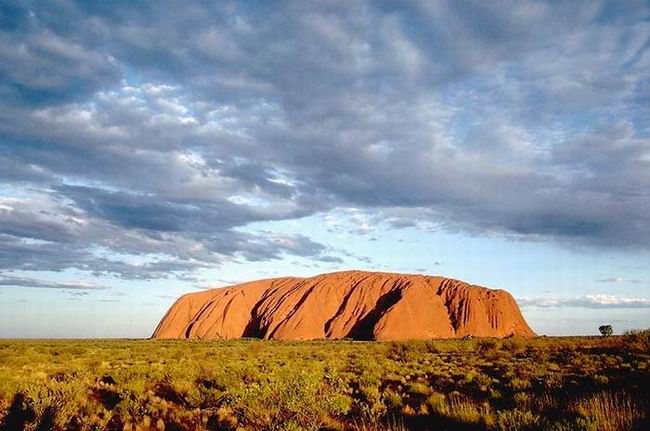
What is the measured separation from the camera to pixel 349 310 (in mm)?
69125

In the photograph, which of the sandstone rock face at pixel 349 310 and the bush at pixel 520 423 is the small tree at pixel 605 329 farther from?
Answer: the bush at pixel 520 423

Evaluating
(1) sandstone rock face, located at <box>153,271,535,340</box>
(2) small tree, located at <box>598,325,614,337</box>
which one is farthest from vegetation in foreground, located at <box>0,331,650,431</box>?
(2) small tree, located at <box>598,325,614,337</box>

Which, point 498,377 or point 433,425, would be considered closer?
point 433,425

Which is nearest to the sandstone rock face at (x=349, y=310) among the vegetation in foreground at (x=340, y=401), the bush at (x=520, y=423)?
the vegetation in foreground at (x=340, y=401)

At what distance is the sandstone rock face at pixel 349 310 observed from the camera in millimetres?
64312

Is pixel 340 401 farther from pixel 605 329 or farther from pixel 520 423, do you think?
pixel 605 329

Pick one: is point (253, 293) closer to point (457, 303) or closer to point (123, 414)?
point (457, 303)

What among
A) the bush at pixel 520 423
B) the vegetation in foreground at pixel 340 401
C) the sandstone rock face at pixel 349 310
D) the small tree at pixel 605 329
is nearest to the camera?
the bush at pixel 520 423

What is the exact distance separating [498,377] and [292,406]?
10371mm

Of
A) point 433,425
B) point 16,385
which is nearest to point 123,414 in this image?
point 16,385

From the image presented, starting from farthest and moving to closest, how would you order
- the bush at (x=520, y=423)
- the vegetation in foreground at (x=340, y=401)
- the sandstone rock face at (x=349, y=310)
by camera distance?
the sandstone rock face at (x=349, y=310) < the vegetation in foreground at (x=340, y=401) < the bush at (x=520, y=423)

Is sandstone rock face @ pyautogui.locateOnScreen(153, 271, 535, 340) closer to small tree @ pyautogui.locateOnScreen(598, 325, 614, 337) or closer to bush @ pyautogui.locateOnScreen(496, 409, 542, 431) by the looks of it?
small tree @ pyautogui.locateOnScreen(598, 325, 614, 337)

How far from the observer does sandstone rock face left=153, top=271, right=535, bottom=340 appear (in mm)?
64312

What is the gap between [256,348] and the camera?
126 ft
